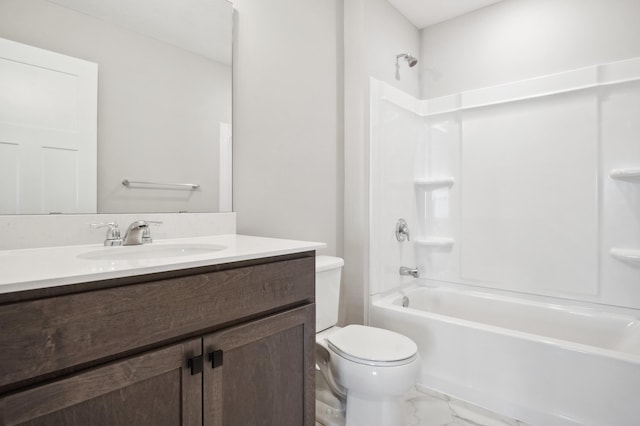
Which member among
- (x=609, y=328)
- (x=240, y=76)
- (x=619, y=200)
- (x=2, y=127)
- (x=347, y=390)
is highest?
(x=240, y=76)

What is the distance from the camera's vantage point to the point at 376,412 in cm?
144

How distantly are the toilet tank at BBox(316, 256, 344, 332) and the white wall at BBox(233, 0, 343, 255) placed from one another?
0.34 meters

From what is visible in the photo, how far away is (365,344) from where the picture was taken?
1.53 meters

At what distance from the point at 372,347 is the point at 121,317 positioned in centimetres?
106

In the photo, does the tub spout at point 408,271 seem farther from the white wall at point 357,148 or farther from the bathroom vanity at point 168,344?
the bathroom vanity at point 168,344

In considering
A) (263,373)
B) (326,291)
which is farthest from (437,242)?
(263,373)

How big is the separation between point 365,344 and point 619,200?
5.76 feet

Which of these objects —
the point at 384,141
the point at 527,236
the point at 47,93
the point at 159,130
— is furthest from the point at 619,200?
the point at 47,93

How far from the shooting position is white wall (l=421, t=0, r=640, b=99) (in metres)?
2.11

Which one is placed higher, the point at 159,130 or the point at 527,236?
the point at 159,130

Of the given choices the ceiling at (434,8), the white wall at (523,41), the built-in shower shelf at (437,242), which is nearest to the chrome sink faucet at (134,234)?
the built-in shower shelf at (437,242)

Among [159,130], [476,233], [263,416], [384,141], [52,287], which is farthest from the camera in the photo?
[476,233]

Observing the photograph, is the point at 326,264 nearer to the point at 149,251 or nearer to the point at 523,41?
the point at 149,251

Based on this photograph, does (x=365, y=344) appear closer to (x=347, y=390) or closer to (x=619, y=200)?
(x=347, y=390)
